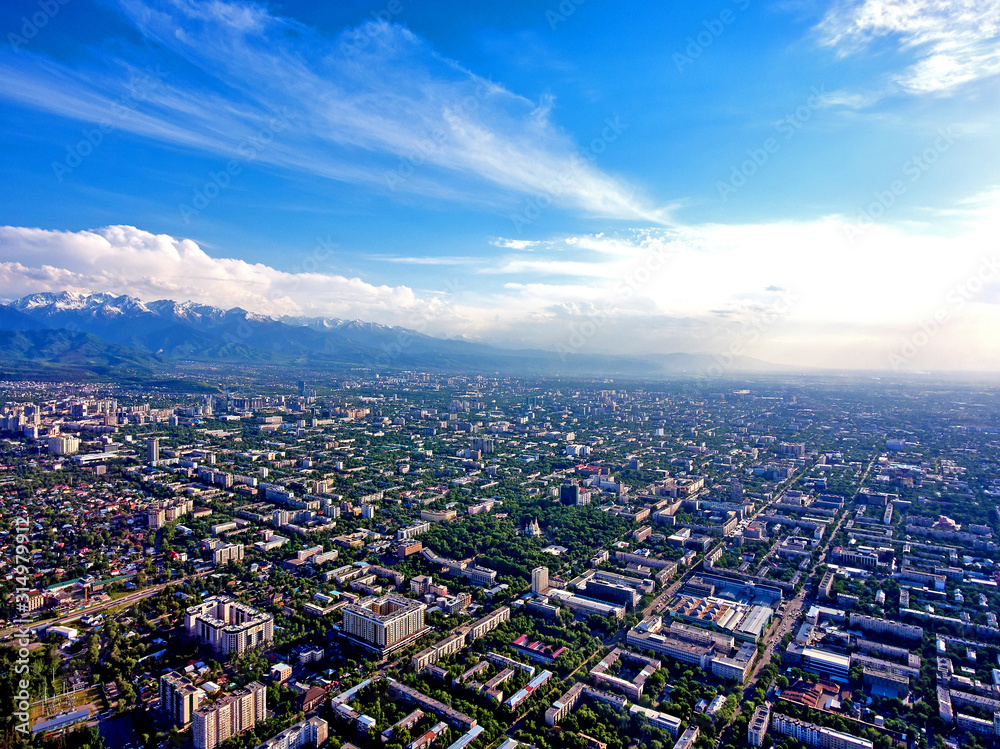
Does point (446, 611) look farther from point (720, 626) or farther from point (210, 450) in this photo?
point (210, 450)

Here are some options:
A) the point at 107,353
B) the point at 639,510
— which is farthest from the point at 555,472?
the point at 107,353

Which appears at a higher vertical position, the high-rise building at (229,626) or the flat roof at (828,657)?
the flat roof at (828,657)

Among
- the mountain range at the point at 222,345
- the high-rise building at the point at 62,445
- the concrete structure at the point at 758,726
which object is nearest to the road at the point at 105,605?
the concrete structure at the point at 758,726

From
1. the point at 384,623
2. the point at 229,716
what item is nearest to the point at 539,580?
the point at 384,623

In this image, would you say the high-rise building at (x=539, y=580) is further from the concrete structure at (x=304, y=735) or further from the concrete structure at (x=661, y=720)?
the concrete structure at (x=304, y=735)

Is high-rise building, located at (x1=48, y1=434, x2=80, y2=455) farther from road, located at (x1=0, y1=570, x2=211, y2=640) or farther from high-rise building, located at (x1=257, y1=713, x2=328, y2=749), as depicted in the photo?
high-rise building, located at (x1=257, y1=713, x2=328, y2=749)

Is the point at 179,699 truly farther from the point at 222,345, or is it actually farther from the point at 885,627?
the point at 222,345

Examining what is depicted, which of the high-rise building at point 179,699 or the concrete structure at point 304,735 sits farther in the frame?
the high-rise building at point 179,699
